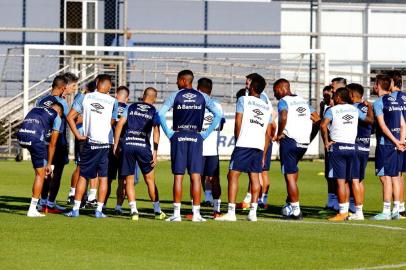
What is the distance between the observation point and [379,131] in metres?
17.0

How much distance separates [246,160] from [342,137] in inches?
61.5

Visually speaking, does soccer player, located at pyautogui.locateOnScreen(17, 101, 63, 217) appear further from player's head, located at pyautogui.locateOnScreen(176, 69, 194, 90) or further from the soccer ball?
the soccer ball

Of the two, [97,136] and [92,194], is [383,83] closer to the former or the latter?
[97,136]

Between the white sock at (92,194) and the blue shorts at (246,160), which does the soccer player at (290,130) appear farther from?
the white sock at (92,194)

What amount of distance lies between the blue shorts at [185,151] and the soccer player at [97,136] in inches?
43.9

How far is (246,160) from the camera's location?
634 inches

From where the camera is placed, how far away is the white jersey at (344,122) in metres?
16.7

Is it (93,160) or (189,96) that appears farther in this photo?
(93,160)

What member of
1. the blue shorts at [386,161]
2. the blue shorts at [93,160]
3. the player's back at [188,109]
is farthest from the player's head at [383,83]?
the blue shorts at [93,160]

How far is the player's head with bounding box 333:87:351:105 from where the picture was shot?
54.7 feet

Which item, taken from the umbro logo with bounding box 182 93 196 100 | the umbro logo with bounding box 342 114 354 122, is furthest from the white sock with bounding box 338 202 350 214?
the umbro logo with bounding box 182 93 196 100

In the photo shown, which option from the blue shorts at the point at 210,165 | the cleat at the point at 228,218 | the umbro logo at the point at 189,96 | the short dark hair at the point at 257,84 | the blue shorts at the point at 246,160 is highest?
the short dark hair at the point at 257,84

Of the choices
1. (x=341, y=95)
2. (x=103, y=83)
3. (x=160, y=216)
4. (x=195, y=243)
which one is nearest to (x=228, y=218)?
(x=160, y=216)

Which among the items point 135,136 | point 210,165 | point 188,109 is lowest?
point 210,165
